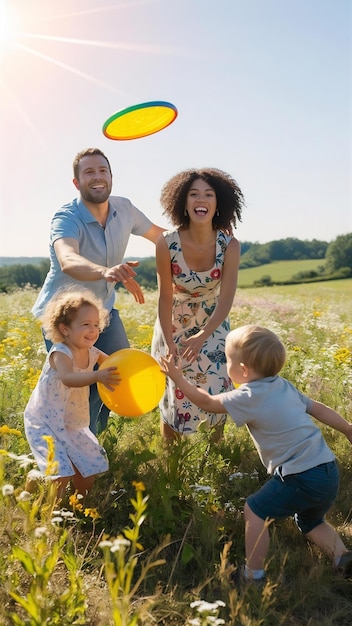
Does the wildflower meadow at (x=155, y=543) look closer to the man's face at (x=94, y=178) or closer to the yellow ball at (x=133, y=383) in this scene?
the yellow ball at (x=133, y=383)

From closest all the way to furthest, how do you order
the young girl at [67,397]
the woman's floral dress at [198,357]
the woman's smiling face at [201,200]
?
the young girl at [67,397], the woman's smiling face at [201,200], the woman's floral dress at [198,357]

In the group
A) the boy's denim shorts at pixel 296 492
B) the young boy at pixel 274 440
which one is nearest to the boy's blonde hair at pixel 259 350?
the young boy at pixel 274 440

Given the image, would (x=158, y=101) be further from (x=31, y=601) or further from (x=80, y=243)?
(x=31, y=601)

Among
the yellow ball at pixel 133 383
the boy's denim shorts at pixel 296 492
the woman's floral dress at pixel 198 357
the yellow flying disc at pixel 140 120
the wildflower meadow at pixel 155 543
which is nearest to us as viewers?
the wildflower meadow at pixel 155 543

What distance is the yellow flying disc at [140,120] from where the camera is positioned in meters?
4.46

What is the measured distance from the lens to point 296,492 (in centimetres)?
288

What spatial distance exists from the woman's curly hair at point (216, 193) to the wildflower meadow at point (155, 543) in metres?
1.41

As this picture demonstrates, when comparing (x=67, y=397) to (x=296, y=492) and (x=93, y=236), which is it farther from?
(x=296, y=492)

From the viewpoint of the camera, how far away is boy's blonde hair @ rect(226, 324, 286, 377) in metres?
2.91

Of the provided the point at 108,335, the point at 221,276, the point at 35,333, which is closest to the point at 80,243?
the point at 108,335

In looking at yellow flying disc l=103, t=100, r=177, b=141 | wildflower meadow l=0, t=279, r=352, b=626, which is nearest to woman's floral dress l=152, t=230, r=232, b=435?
wildflower meadow l=0, t=279, r=352, b=626

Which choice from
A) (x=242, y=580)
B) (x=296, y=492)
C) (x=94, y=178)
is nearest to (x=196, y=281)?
(x=94, y=178)

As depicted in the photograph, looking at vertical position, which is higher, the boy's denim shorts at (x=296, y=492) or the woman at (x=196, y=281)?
the woman at (x=196, y=281)

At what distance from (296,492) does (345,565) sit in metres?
0.40
